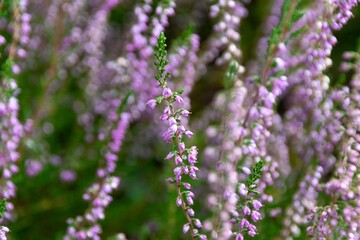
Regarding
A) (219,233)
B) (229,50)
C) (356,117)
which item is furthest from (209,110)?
(219,233)

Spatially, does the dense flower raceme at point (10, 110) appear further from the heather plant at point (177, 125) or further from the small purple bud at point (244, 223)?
the small purple bud at point (244, 223)

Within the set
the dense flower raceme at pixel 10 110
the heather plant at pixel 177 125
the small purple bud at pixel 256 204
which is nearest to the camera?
the small purple bud at pixel 256 204

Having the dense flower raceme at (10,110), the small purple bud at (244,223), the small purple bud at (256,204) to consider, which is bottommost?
the small purple bud at (244,223)

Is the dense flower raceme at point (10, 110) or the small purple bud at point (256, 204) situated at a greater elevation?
the dense flower raceme at point (10, 110)

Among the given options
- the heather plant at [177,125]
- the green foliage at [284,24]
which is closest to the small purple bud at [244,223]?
the heather plant at [177,125]

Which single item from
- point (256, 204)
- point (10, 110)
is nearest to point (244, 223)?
point (256, 204)

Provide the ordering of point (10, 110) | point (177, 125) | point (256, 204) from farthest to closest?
1. point (10, 110)
2. point (256, 204)
3. point (177, 125)

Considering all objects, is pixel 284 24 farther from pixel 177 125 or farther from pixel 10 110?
pixel 10 110

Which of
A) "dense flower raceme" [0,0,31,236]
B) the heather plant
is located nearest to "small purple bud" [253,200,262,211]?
the heather plant

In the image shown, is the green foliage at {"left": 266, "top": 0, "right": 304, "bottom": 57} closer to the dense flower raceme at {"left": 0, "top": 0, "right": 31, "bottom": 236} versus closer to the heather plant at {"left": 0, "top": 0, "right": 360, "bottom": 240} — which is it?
the heather plant at {"left": 0, "top": 0, "right": 360, "bottom": 240}
